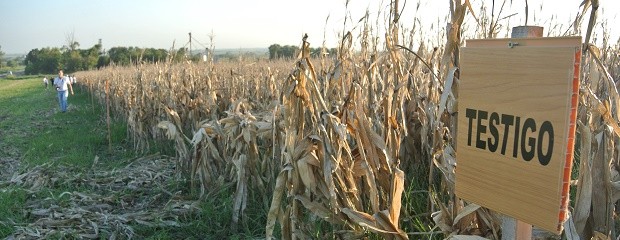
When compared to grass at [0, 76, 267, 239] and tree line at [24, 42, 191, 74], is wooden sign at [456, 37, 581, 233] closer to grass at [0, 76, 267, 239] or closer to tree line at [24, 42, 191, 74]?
grass at [0, 76, 267, 239]

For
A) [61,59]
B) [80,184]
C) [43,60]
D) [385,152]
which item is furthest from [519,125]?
[43,60]

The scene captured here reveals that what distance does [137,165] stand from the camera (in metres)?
6.85

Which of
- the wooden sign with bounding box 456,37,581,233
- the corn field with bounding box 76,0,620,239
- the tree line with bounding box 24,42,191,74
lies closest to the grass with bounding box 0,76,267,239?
the corn field with bounding box 76,0,620,239

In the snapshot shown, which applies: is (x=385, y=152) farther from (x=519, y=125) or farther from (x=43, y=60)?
(x=43, y=60)

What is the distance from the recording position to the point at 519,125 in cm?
153

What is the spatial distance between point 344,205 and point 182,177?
3.20m

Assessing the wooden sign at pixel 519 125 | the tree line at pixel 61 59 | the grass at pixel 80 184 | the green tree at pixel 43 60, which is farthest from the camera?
the green tree at pixel 43 60

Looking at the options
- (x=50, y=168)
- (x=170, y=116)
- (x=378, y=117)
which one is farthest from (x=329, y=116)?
(x=50, y=168)

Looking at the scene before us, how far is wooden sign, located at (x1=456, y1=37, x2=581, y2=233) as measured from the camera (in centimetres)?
142

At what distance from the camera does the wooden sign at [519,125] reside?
1421mm

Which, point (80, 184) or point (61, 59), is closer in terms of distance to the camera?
point (80, 184)

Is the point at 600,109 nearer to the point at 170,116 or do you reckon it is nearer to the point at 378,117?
the point at 378,117

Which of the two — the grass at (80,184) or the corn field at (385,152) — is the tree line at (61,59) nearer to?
the grass at (80,184)

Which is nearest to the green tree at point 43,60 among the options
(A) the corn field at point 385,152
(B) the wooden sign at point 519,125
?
(A) the corn field at point 385,152
